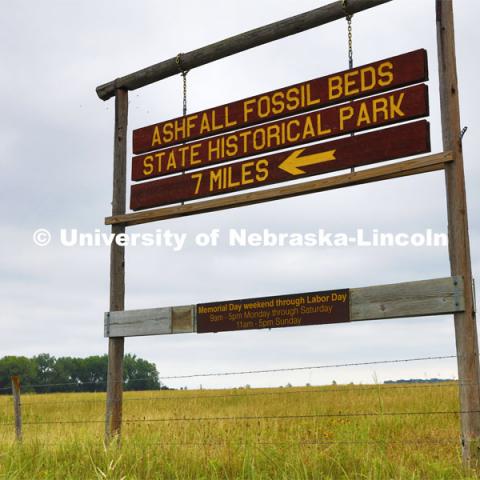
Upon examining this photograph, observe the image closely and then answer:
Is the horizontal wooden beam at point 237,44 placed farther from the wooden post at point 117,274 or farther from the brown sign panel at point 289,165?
the brown sign panel at point 289,165

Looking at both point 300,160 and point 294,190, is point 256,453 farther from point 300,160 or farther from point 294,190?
point 300,160

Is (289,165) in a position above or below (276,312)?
above

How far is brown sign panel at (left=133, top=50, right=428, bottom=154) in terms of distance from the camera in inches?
308

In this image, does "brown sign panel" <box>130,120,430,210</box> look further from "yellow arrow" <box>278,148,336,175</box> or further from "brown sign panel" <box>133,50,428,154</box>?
"brown sign panel" <box>133,50,428,154</box>

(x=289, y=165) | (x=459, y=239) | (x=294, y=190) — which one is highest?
(x=289, y=165)

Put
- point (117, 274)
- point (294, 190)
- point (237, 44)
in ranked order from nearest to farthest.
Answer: point (294, 190)
point (237, 44)
point (117, 274)

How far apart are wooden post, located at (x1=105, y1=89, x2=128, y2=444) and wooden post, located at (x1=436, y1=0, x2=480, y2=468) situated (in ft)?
15.4

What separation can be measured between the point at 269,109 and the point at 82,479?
4980 millimetres

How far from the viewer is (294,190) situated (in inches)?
328

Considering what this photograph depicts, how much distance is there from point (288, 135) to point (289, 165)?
39 centimetres

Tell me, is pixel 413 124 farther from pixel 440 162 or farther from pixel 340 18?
pixel 340 18

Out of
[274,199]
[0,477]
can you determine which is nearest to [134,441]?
[0,477]

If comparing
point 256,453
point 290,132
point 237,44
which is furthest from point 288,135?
point 256,453

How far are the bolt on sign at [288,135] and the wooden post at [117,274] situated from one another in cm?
22
